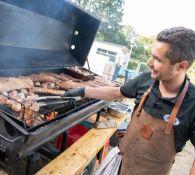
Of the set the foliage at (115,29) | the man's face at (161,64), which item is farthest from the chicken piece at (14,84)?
the foliage at (115,29)

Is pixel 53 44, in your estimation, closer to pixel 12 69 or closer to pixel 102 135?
pixel 12 69

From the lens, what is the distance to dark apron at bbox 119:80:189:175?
→ 7.73 feet

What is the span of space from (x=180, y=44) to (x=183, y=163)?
5.29 metres

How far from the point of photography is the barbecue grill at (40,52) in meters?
1.89

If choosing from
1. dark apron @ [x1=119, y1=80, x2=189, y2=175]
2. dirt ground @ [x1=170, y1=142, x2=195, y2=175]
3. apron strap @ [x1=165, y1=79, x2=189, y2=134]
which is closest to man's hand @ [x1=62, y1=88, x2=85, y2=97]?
dark apron @ [x1=119, y1=80, x2=189, y2=175]

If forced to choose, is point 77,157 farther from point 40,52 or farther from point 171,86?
point 40,52

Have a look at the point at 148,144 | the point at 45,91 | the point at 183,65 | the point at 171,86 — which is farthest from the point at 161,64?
the point at 45,91

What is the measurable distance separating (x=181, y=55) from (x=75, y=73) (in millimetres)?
2629

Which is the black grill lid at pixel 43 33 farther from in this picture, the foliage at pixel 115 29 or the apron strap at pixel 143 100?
the foliage at pixel 115 29

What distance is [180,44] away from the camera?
2102 mm

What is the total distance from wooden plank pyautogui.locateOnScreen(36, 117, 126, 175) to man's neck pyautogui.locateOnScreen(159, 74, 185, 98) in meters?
1.33

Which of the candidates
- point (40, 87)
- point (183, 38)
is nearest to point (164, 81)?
point (183, 38)

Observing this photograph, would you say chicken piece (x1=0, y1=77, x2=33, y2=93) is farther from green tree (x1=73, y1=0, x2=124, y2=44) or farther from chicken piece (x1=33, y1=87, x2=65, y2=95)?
green tree (x1=73, y1=0, x2=124, y2=44)

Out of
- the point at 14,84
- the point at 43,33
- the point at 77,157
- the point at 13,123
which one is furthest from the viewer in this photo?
the point at 43,33
